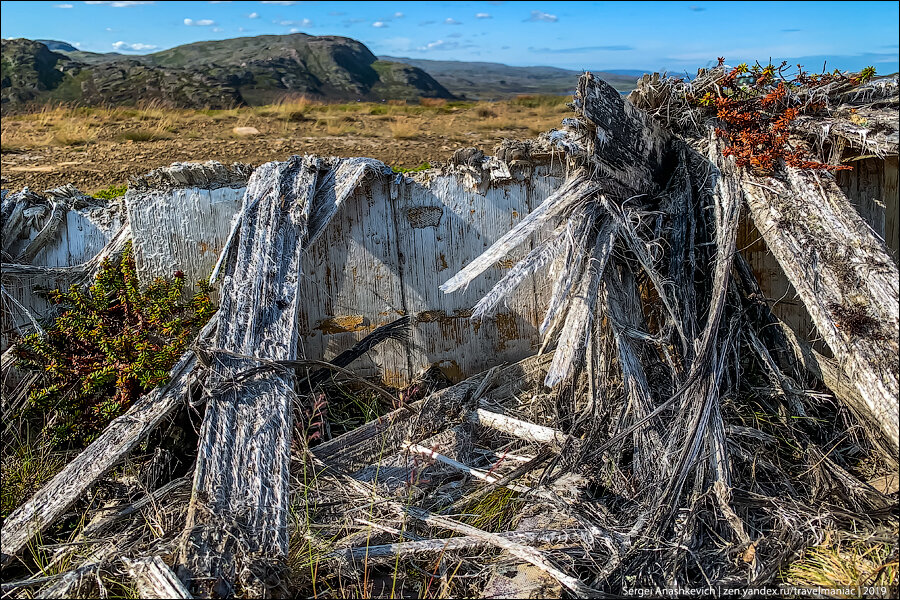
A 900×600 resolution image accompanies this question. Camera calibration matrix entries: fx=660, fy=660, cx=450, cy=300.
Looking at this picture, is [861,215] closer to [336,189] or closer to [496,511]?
[496,511]

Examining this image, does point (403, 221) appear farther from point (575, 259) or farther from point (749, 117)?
point (749, 117)

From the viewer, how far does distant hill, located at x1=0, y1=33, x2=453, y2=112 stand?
115 ft

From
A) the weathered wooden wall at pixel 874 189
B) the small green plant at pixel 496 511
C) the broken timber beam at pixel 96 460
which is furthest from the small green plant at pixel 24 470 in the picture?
the weathered wooden wall at pixel 874 189

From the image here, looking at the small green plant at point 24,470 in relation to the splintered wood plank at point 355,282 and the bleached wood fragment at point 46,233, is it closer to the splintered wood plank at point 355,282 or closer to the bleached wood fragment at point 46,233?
the bleached wood fragment at point 46,233

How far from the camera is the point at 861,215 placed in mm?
4512

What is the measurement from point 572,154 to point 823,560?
94.7 inches

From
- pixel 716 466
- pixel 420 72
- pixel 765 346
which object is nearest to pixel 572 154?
pixel 765 346

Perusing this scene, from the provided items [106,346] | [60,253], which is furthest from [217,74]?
[106,346]

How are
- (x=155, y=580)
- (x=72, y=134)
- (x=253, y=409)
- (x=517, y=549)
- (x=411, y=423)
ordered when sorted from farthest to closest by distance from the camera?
1. (x=72, y=134)
2. (x=411, y=423)
3. (x=253, y=409)
4. (x=517, y=549)
5. (x=155, y=580)

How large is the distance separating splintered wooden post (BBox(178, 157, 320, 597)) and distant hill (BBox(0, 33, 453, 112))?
19.1 m

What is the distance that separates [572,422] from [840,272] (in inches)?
64.0

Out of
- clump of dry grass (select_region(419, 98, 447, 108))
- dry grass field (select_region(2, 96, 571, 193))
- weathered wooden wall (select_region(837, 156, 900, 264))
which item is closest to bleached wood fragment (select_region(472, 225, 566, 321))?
weathered wooden wall (select_region(837, 156, 900, 264))

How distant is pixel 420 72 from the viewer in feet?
241

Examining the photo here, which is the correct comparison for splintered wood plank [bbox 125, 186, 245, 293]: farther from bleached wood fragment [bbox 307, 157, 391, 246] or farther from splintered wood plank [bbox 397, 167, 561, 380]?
splintered wood plank [bbox 397, 167, 561, 380]
